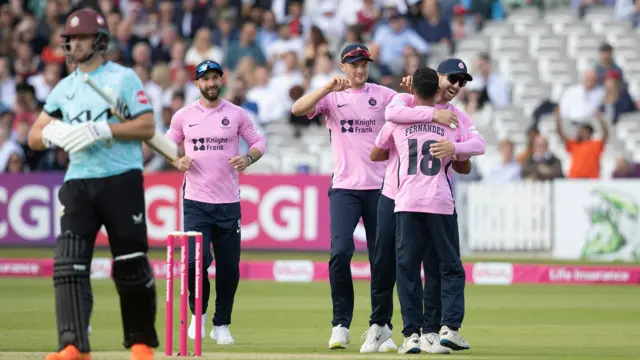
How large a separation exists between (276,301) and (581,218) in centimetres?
538

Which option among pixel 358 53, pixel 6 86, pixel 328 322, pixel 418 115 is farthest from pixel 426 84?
pixel 6 86

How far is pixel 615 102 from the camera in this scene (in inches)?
822

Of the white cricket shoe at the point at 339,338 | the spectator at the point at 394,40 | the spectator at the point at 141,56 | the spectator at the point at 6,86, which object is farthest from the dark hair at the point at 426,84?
the spectator at the point at 6,86

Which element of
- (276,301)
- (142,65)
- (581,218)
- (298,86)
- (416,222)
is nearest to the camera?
(416,222)

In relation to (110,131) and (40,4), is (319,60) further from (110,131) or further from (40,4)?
(110,131)

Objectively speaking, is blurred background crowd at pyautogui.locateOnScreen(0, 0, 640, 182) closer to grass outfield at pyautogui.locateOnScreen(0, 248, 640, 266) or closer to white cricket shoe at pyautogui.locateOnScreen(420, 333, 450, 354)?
grass outfield at pyautogui.locateOnScreen(0, 248, 640, 266)

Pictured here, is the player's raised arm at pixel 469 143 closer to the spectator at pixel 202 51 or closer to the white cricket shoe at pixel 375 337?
the white cricket shoe at pixel 375 337

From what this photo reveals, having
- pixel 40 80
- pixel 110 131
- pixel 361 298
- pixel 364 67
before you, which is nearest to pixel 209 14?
pixel 40 80

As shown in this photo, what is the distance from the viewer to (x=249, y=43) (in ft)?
75.0

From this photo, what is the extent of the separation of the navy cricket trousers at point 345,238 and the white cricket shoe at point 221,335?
34.3 inches

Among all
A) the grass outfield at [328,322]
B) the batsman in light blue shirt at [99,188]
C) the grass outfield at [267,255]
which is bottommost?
the grass outfield at [328,322]

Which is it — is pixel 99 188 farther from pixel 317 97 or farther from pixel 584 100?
pixel 584 100

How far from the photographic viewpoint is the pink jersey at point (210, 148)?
11180 millimetres

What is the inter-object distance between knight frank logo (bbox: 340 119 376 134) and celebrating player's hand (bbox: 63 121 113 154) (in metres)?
3.28
